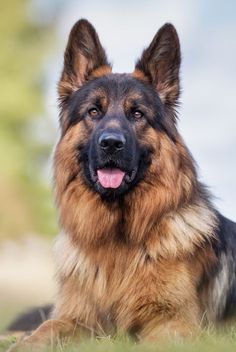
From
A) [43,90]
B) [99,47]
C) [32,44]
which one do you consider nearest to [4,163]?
[43,90]

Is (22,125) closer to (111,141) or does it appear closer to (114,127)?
(114,127)

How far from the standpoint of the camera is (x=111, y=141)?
19.8ft

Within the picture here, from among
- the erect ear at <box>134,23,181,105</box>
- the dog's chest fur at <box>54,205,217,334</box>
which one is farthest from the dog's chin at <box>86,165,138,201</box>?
the erect ear at <box>134,23,181,105</box>

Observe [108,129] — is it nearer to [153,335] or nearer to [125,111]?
[125,111]

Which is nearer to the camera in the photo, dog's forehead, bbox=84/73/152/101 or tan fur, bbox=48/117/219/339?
tan fur, bbox=48/117/219/339

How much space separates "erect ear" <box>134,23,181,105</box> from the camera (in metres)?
6.68

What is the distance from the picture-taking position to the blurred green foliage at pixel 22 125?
85.4ft

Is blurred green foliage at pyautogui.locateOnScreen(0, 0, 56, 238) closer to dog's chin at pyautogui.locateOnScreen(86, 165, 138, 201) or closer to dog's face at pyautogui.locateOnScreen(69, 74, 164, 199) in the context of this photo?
dog's face at pyautogui.locateOnScreen(69, 74, 164, 199)

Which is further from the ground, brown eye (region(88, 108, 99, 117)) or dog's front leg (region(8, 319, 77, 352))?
brown eye (region(88, 108, 99, 117))

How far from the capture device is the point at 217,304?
21.3 ft

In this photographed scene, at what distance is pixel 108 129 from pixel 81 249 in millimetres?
1130

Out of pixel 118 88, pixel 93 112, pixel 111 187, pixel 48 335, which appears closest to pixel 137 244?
pixel 111 187

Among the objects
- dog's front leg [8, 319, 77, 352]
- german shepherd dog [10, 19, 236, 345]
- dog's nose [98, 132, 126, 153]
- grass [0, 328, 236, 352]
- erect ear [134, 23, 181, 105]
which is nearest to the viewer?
grass [0, 328, 236, 352]

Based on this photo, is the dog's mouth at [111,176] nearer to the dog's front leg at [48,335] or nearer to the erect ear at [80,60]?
the erect ear at [80,60]
